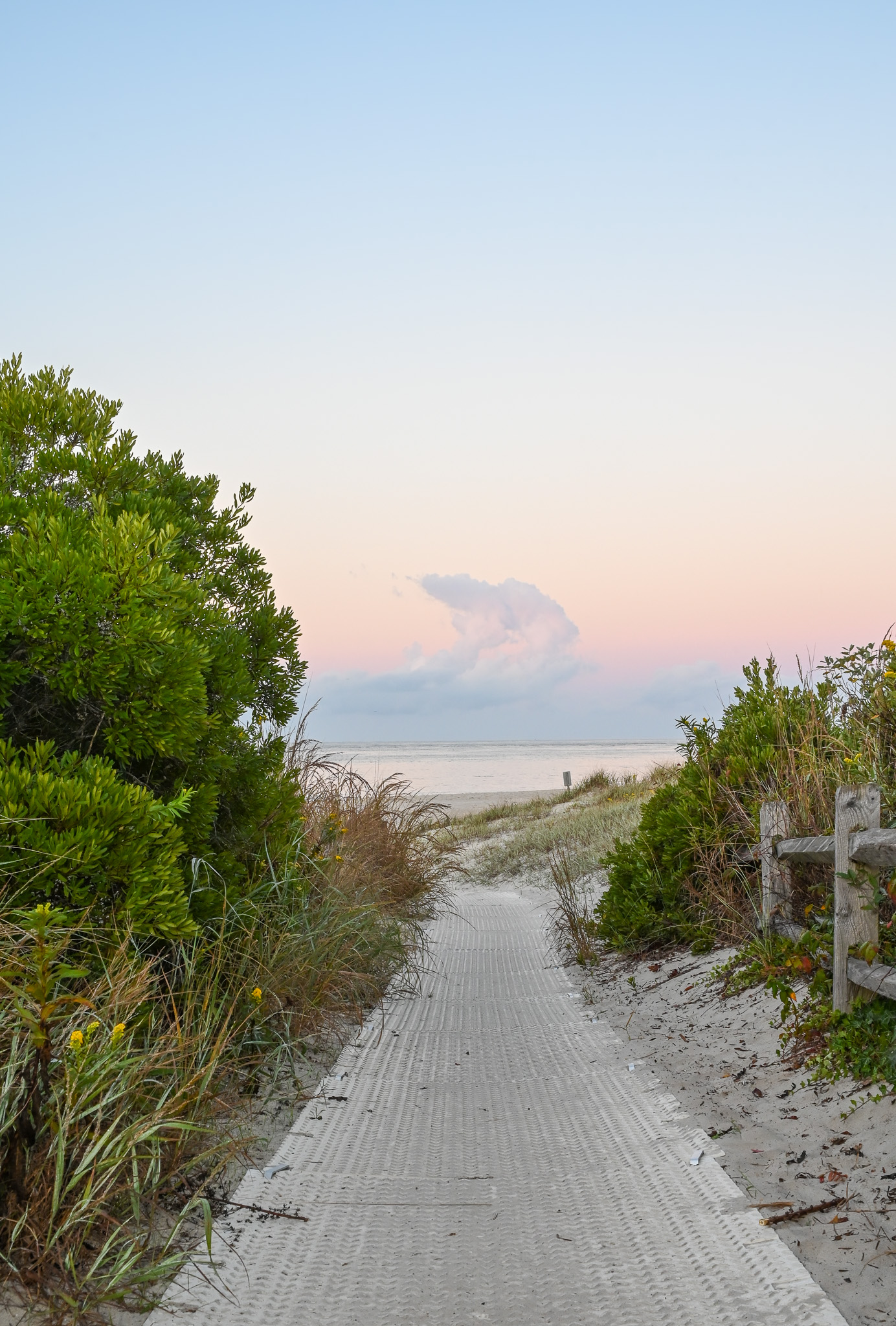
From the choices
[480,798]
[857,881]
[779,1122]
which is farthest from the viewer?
[480,798]

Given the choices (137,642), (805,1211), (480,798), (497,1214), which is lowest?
(480,798)

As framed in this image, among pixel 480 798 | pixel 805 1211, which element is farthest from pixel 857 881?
pixel 480 798

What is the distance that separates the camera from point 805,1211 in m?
2.94

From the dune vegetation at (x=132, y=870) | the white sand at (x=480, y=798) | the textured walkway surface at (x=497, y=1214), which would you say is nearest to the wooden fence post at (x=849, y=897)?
the textured walkway surface at (x=497, y=1214)

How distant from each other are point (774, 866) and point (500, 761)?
63.6m

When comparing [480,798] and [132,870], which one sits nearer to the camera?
[132,870]

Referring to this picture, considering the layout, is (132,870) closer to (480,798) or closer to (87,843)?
(87,843)

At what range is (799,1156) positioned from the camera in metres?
3.39

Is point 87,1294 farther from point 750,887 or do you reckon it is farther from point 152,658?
point 750,887

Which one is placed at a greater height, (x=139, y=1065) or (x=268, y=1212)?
(x=139, y=1065)

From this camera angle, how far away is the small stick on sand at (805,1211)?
292 centimetres

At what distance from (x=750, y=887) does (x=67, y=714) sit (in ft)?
14.7

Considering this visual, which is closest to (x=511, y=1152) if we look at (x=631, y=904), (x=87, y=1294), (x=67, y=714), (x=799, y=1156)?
(x=799, y=1156)

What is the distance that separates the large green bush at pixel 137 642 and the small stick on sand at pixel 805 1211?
2176mm
